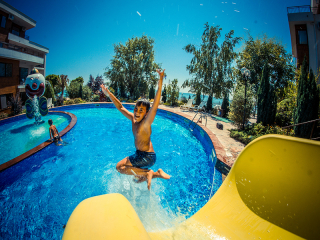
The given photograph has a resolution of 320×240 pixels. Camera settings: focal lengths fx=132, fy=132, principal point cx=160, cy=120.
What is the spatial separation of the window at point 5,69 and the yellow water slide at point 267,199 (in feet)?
65.2

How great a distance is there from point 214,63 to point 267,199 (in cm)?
1912

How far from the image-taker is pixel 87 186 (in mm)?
3775

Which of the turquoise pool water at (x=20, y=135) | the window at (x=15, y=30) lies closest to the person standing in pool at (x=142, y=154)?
the turquoise pool water at (x=20, y=135)

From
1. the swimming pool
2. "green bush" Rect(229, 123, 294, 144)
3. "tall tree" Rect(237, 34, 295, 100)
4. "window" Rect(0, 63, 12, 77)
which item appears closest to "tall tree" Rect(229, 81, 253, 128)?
"green bush" Rect(229, 123, 294, 144)

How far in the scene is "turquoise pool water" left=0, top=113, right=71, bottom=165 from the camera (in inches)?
213

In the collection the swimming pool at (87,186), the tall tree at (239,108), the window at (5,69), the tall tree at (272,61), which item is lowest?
the swimming pool at (87,186)

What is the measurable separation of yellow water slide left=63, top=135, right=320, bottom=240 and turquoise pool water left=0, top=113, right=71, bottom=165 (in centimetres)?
685

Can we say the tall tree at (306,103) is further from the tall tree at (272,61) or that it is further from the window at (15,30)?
the window at (15,30)

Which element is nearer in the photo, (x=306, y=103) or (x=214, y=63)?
(x=306, y=103)

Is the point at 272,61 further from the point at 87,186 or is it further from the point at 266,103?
the point at 87,186

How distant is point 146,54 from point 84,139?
2105 cm

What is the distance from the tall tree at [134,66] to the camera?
22281 mm

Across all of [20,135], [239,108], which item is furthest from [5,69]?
[239,108]

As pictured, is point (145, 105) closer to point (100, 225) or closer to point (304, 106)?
point (100, 225)
